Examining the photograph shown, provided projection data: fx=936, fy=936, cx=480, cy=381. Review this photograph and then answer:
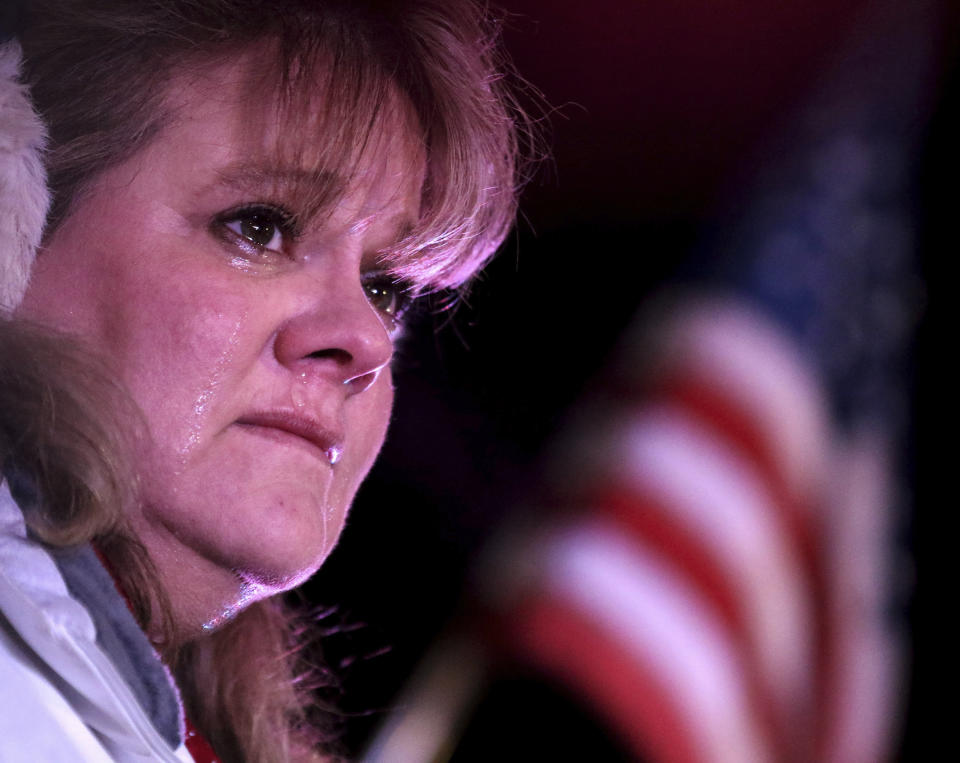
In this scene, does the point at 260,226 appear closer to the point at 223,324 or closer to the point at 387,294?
the point at 223,324

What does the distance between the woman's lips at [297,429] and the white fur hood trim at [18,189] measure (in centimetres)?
20

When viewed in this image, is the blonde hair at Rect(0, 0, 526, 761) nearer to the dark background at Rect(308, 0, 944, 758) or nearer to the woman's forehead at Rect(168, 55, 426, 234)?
the woman's forehead at Rect(168, 55, 426, 234)

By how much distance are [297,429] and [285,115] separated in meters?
0.28

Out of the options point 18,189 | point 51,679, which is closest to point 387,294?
point 18,189

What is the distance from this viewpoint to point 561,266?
2.45m

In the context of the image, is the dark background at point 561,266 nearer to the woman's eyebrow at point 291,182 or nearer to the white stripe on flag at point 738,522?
the white stripe on flag at point 738,522

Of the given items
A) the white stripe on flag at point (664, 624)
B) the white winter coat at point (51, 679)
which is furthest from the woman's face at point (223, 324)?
the white stripe on flag at point (664, 624)

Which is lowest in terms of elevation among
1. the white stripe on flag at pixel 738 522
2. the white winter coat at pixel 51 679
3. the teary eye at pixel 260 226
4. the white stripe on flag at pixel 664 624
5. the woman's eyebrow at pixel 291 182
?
the white stripe on flag at pixel 664 624

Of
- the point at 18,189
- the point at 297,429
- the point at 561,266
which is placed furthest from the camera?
the point at 561,266

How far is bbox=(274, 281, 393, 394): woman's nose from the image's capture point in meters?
0.82

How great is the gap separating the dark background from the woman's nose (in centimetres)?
124

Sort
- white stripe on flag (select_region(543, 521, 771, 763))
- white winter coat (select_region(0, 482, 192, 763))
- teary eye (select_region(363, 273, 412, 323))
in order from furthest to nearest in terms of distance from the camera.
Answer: white stripe on flag (select_region(543, 521, 771, 763)) → teary eye (select_region(363, 273, 412, 323)) → white winter coat (select_region(0, 482, 192, 763))

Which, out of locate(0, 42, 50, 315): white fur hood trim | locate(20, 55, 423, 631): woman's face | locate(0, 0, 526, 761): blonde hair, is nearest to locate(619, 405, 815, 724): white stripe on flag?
locate(0, 0, 526, 761): blonde hair

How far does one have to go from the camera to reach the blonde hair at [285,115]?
66 centimetres
